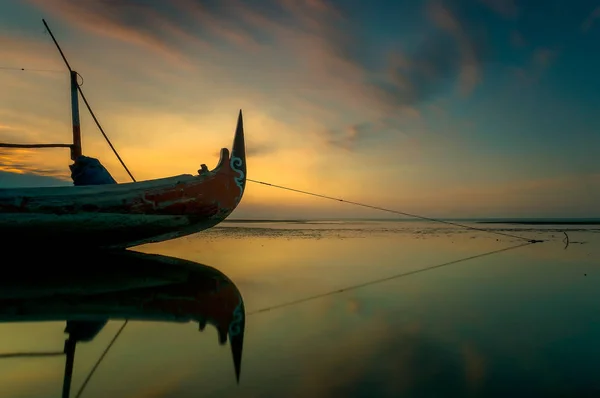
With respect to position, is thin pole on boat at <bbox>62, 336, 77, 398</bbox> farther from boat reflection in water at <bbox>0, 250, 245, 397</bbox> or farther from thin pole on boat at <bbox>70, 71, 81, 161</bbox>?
thin pole on boat at <bbox>70, 71, 81, 161</bbox>

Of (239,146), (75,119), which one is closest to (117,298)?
(239,146)

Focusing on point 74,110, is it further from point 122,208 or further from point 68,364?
point 68,364

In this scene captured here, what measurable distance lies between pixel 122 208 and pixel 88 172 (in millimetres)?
2373

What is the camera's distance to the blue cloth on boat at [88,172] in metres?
13.0

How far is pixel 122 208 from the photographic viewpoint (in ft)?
38.9

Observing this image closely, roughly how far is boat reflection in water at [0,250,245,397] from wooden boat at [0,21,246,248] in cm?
153

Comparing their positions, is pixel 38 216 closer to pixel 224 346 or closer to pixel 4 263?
pixel 4 263

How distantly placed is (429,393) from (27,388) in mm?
3104

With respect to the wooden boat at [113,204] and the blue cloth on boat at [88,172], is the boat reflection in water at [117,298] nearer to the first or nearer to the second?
the wooden boat at [113,204]

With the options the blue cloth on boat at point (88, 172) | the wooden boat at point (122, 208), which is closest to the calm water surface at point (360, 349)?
the wooden boat at point (122, 208)

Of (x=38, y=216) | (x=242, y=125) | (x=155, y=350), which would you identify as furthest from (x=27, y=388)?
(x=242, y=125)

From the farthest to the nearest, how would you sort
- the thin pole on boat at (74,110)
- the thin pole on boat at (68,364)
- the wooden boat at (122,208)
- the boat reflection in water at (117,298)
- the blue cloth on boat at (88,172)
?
the thin pole on boat at (74,110) → the blue cloth on boat at (88,172) → the wooden boat at (122,208) → the boat reflection in water at (117,298) → the thin pole on boat at (68,364)

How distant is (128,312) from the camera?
5.45 meters

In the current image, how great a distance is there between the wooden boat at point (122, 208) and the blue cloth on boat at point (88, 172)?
8 cm
